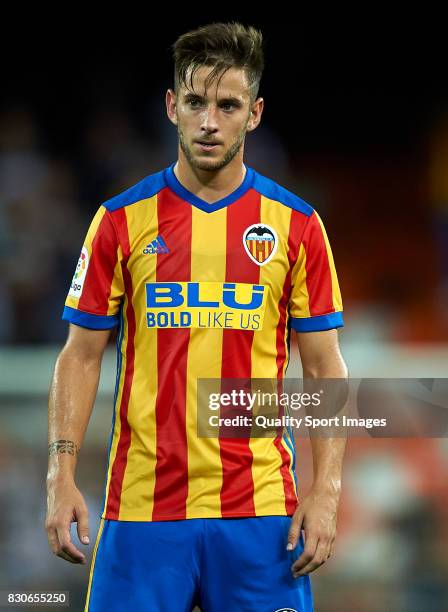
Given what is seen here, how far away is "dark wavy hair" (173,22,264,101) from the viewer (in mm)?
2881

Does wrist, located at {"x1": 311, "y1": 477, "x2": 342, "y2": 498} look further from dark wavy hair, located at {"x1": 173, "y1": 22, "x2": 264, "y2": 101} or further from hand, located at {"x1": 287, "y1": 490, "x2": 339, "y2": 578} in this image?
dark wavy hair, located at {"x1": 173, "y1": 22, "x2": 264, "y2": 101}

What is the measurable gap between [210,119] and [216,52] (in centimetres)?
20

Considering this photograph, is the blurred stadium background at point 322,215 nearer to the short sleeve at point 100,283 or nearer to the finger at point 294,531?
the short sleeve at point 100,283

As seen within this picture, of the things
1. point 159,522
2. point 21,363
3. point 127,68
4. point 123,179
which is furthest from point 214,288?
point 127,68

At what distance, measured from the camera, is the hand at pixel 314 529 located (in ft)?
9.06

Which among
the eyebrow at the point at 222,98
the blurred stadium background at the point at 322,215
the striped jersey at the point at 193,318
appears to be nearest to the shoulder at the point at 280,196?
the striped jersey at the point at 193,318

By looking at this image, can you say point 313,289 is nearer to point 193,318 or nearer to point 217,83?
point 193,318

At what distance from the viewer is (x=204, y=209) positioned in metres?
2.97

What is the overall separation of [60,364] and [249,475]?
24.3 inches

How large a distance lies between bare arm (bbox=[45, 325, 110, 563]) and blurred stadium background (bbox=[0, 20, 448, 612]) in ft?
6.41

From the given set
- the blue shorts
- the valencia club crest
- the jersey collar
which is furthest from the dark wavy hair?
the blue shorts

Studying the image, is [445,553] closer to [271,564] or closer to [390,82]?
[271,564]

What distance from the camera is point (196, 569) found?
2783mm

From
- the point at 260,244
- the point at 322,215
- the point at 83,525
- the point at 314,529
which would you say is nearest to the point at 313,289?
the point at 260,244
